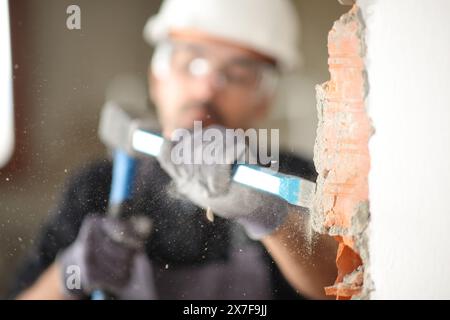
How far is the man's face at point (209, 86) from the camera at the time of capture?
1284 mm

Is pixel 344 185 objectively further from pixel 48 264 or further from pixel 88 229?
pixel 48 264

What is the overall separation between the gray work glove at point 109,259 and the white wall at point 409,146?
0.60m

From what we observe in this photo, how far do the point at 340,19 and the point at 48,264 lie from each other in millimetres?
986

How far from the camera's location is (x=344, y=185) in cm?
133

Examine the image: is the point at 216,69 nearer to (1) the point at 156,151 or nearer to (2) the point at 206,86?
(2) the point at 206,86

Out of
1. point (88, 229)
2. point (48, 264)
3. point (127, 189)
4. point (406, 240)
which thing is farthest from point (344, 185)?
point (48, 264)
